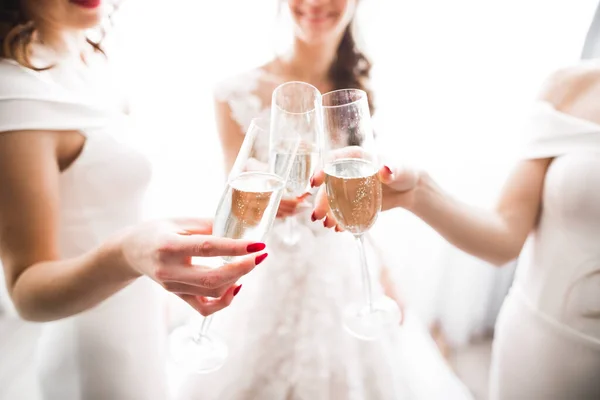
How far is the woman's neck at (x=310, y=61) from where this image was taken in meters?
0.90

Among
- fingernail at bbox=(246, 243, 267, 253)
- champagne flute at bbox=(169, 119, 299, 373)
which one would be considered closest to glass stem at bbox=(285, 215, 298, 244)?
champagne flute at bbox=(169, 119, 299, 373)

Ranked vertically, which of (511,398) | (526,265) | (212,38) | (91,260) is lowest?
(511,398)

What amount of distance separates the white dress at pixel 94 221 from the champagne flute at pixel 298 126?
0.25 m

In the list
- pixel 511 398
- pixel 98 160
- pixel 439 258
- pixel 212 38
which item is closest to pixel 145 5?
pixel 212 38

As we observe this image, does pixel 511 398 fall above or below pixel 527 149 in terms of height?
below

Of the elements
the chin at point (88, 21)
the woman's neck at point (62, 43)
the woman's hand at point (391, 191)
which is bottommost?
the woman's hand at point (391, 191)

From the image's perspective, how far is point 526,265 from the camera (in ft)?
2.62

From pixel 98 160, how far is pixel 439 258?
27.9 inches

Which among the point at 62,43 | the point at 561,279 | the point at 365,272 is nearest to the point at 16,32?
the point at 62,43

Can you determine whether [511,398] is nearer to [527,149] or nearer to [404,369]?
[404,369]

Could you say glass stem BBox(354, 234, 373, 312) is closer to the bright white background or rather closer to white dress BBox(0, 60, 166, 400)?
the bright white background

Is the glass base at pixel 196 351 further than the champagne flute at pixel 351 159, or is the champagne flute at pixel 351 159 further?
the glass base at pixel 196 351

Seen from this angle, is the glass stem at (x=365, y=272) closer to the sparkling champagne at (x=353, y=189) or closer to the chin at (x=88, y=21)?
the sparkling champagne at (x=353, y=189)

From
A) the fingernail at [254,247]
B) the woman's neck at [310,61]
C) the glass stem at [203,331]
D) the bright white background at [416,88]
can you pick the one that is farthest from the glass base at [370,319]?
the woman's neck at [310,61]
